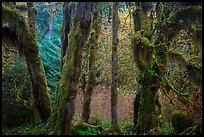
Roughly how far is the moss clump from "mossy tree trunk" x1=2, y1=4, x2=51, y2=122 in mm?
5554

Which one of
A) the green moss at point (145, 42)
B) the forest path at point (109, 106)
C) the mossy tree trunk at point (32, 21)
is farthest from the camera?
the forest path at point (109, 106)

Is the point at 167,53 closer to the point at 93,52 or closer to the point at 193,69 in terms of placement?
the point at 193,69

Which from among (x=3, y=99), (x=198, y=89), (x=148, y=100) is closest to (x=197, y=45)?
(x=198, y=89)

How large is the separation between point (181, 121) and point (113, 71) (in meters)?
3.24

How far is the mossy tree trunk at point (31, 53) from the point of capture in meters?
13.5

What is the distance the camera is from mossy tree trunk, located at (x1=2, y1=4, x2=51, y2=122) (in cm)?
1352

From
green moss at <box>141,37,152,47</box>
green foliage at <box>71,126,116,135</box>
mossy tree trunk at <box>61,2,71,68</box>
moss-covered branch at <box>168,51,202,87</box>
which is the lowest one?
green foliage at <box>71,126,116,135</box>

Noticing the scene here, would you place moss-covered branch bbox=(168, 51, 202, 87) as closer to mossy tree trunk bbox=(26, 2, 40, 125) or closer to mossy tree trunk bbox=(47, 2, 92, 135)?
mossy tree trunk bbox=(47, 2, 92, 135)

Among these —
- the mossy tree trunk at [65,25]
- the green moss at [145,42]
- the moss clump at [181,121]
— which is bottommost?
the moss clump at [181,121]

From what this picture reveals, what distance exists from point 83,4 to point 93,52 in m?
5.32

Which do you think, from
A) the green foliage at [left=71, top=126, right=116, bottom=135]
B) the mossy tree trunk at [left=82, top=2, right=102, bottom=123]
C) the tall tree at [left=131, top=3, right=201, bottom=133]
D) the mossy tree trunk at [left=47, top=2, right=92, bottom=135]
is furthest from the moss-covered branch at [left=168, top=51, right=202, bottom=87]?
the mossy tree trunk at [left=47, top=2, right=92, bottom=135]

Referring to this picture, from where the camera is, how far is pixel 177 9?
12.5m

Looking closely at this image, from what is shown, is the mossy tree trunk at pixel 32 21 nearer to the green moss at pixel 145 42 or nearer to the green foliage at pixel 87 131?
the green foliage at pixel 87 131

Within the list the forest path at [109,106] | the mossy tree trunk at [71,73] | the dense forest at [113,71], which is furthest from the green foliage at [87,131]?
the forest path at [109,106]
